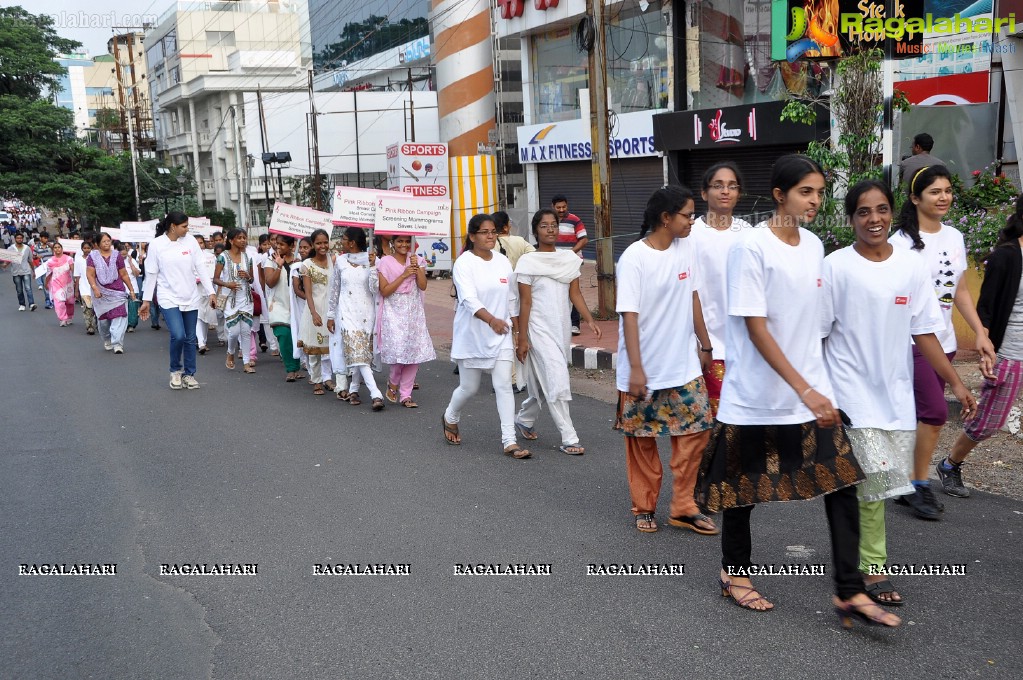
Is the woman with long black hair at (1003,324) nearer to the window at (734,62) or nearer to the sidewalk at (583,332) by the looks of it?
the sidewalk at (583,332)

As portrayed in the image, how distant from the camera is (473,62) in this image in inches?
1043

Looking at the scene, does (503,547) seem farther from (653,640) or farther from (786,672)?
(786,672)

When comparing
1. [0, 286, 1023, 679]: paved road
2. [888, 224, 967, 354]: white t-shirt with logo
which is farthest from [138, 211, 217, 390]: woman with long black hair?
[888, 224, 967, 354]: white t-shirt with logo

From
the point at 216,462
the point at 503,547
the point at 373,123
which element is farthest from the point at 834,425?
the point at 373,123

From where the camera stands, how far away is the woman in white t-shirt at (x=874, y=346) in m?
3.89

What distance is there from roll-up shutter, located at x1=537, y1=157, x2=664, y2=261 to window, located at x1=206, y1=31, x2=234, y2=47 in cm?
3765

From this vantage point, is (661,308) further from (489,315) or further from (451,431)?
(451,431)

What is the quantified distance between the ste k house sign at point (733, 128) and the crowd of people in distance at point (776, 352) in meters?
8.34

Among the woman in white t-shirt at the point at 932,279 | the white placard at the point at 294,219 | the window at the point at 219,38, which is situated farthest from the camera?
the window at the point at 219,38

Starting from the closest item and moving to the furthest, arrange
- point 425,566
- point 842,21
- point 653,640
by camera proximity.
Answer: point 653,640
point 425,566
point 842,21

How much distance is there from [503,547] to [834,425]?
1961 millimetres

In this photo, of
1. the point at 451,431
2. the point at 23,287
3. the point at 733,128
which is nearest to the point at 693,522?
the point at 451,431

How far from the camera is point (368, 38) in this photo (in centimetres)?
4722

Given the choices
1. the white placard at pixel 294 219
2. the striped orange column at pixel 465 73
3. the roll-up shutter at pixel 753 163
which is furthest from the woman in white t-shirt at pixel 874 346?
the striped orange column at pixel 465 73
